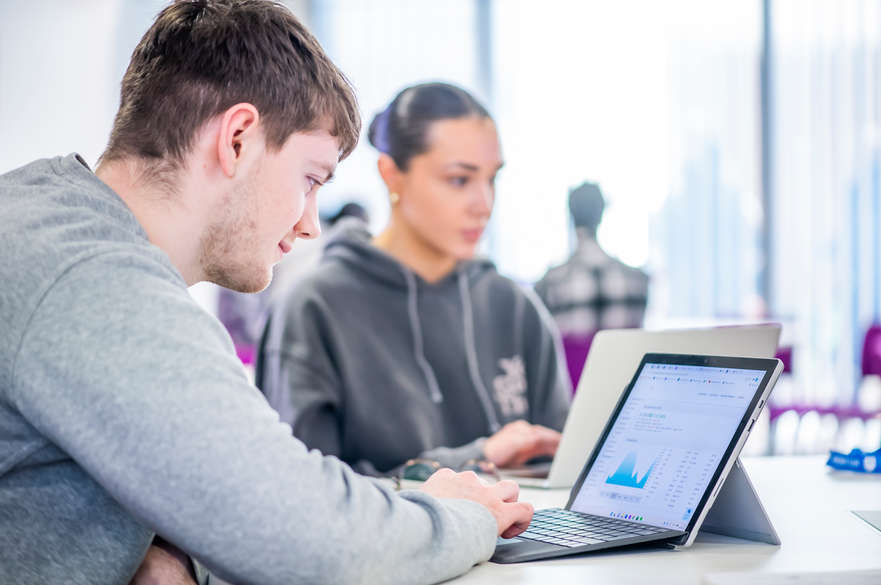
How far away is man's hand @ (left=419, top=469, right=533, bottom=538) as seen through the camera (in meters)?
1.03

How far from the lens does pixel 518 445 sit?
1.71 meters

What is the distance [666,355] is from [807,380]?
4974mm

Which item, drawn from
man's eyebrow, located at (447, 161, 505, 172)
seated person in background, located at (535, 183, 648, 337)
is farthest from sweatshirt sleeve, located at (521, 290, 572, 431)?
seated person in background, located at (535, 183, 648, 337)

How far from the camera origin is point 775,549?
108 cm

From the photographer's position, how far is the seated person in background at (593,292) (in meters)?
3.37

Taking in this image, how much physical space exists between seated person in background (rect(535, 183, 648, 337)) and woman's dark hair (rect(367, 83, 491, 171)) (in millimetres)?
1322

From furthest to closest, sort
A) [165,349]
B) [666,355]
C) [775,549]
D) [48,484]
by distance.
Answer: [666,355]
[775,549]
[48,484]
[165,349]

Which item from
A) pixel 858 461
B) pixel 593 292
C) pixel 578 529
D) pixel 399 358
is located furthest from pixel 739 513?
pixel 593 292

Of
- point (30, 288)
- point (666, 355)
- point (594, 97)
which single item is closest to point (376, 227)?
point (594, 97)

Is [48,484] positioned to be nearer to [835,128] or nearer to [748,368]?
[748,368]

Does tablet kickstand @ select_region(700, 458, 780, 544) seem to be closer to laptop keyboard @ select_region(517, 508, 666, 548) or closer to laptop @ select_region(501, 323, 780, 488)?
laptop keyboard @ select_region(517, 508, 666, 548)

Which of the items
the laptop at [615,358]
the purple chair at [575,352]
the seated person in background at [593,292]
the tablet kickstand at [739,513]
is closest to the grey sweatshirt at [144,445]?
the tablet kickstand at [739,513]

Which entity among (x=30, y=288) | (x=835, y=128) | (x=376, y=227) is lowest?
(x=376, y=227)

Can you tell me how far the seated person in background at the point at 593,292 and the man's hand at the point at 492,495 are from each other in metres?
2.23
